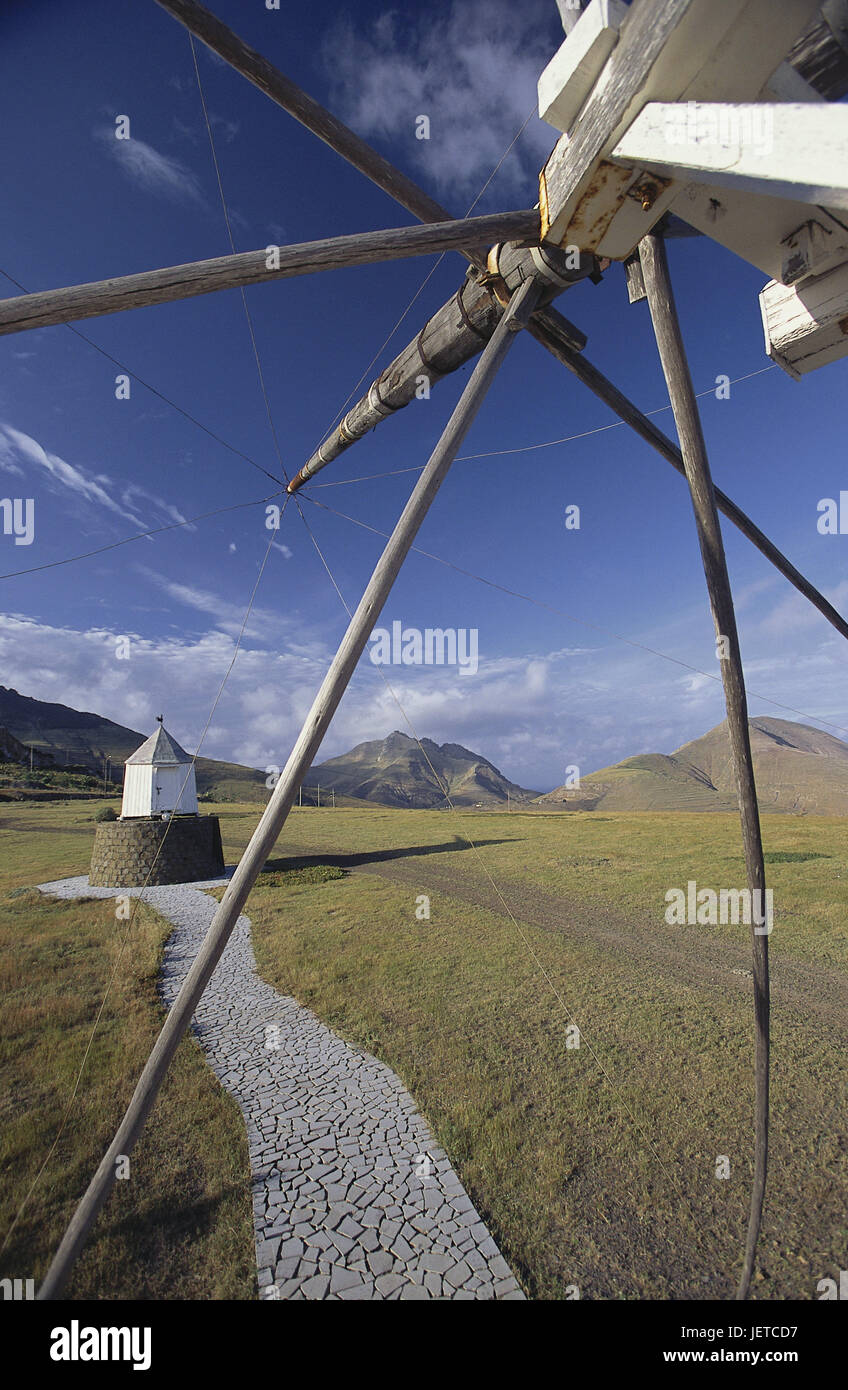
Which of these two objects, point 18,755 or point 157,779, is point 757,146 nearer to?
point 157,779

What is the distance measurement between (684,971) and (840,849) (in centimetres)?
1669

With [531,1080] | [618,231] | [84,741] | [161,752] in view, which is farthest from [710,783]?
[84,741]

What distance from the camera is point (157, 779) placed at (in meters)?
23.3

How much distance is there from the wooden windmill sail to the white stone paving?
257 cm

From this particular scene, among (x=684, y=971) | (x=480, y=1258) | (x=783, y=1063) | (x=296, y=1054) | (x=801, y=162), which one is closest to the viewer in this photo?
(x=801, y=162)

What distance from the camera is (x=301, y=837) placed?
1516 inches

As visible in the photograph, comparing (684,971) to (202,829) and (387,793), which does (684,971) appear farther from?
(387,793)

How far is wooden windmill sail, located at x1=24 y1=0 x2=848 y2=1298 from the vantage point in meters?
1.92

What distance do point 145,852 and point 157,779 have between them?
3.27 m

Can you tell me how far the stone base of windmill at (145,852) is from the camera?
21.4m

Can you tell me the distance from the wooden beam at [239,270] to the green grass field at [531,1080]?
6.26m

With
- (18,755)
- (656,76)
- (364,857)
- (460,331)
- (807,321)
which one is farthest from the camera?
(18,755)
